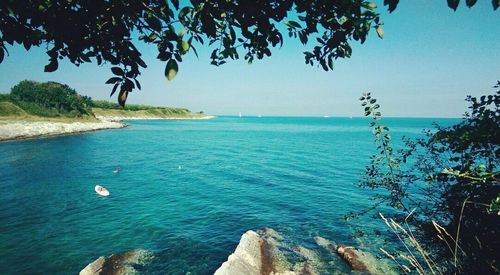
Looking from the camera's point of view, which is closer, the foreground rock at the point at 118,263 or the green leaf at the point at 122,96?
the green leaf at the point at 122,96

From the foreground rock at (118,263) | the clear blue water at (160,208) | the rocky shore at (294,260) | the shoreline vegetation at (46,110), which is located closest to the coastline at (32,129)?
the shoreline vegetation at (46,110)

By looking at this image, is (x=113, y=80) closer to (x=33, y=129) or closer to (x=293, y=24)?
(x=293, y=24)

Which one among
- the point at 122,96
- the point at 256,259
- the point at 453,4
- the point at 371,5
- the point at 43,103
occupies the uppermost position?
the point at 371,5

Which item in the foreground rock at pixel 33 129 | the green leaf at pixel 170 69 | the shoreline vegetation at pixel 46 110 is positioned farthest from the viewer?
the shoreline vegetation at pixel 46 110

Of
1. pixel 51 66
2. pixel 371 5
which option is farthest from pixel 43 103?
pixel 371 5

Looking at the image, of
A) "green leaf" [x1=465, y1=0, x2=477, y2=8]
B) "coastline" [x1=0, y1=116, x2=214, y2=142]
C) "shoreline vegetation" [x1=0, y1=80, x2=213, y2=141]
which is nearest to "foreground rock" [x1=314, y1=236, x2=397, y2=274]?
"green leaf" [x1=465, y1=0, x2=477, y2=8]

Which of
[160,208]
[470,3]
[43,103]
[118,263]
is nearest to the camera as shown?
[470,3]

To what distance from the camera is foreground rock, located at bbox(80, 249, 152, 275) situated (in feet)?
46.1

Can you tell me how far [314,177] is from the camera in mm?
37844

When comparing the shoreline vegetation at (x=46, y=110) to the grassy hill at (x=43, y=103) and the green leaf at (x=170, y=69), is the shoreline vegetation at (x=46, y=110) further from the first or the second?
the green leaf at (x=170, y=69)

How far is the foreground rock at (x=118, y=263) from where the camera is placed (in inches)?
553

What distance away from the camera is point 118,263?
49.2 feet

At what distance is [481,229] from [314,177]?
31105mm

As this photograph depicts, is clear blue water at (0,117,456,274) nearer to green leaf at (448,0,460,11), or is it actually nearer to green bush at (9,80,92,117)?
green leaf at (448,0,460,11)
